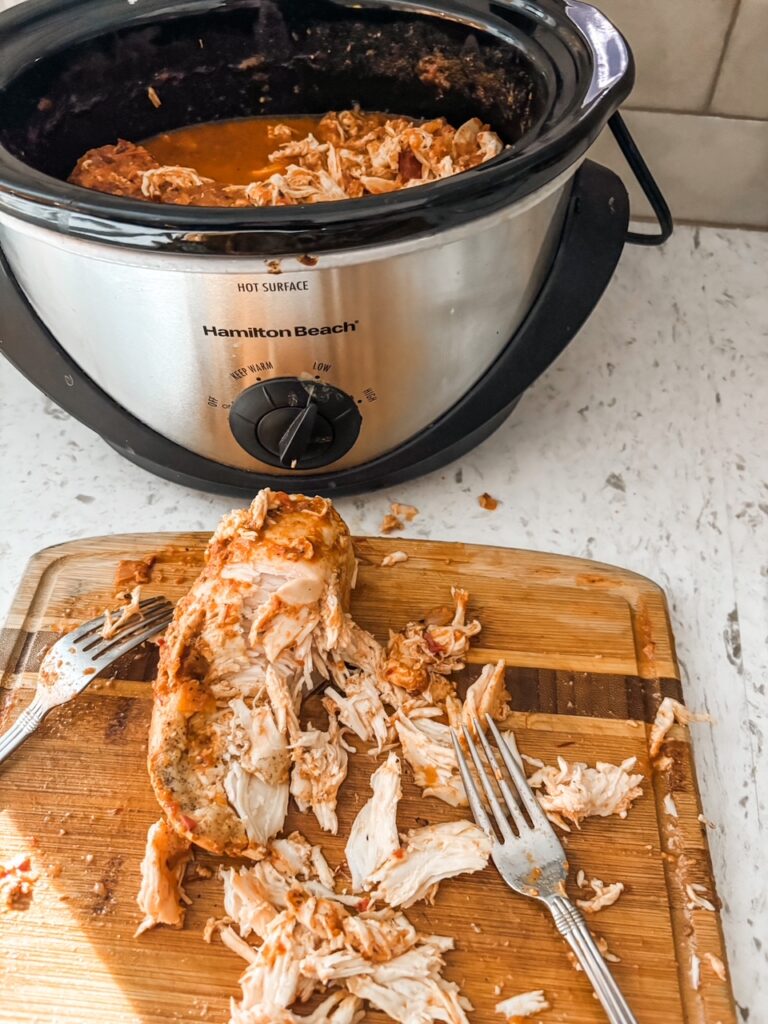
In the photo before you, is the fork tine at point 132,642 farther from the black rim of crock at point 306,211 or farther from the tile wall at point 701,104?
the tile wall at point 701,104

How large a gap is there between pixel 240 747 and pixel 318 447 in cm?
30

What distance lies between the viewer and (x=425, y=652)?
0.89m

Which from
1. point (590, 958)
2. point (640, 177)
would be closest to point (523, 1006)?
point (590, 958)

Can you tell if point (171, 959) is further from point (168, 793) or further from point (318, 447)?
point (318, 447)

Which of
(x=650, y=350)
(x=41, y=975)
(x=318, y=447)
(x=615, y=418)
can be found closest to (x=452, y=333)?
(x=318, y=447)

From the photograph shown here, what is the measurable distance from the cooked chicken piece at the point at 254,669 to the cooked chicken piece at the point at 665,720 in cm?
26

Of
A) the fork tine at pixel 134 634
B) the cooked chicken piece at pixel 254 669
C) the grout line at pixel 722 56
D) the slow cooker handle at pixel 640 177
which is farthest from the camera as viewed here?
the grout line at pixel 722 56

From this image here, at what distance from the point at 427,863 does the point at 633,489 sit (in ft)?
1.71

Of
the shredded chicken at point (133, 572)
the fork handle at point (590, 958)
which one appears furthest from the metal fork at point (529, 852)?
the shredded chicken at point (133, 572)

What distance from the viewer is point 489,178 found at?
0.72 meters

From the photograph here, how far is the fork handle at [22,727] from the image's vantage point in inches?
32.4

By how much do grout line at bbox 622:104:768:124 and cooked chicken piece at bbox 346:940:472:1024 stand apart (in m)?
1.09

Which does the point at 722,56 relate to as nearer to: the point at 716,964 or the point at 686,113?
the point at 686,113

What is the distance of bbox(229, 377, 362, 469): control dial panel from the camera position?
87 centimetres
